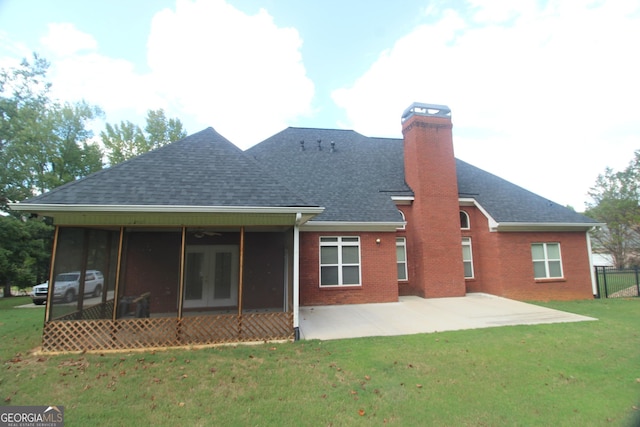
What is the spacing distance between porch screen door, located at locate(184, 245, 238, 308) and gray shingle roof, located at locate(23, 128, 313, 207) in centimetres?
382

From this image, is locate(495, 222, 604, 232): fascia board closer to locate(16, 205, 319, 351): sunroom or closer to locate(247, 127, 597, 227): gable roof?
locate(247, 127, 597, 227): gable roof

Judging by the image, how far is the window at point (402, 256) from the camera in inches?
537

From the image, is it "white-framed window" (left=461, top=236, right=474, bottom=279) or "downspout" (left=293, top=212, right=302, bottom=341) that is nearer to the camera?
"downspout" (left=293, top=212, right=302, bottom=341)

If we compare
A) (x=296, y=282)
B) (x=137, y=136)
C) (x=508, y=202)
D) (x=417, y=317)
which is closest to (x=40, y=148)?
(x=137, y=136)

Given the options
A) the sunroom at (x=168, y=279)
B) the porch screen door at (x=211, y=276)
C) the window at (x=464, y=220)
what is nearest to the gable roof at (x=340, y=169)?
the window at (x=464, y=220)

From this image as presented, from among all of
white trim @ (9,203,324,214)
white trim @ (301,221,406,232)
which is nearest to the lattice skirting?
white trim @ (9,203,324,214)

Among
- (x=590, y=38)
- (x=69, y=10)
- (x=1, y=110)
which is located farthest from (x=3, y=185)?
(x=590, y=38)

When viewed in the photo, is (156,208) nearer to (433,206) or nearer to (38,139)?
(433,206)

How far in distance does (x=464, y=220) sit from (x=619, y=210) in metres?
25.8

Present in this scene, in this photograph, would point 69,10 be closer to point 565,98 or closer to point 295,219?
point 295,219

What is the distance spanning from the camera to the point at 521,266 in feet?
43.0

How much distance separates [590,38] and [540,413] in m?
10.3

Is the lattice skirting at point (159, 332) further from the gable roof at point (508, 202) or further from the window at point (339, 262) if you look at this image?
the gable roof at point (508, 202)

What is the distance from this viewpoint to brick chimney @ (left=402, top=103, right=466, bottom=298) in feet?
42.4
